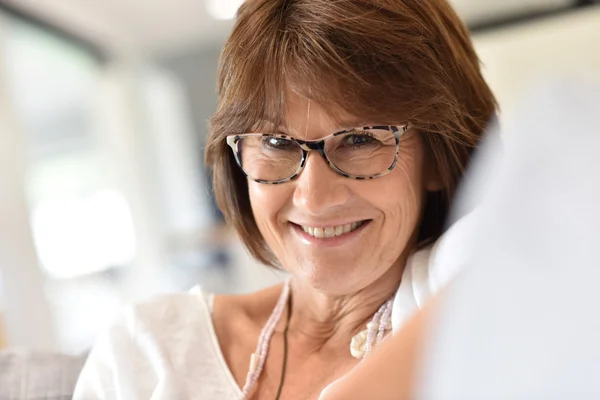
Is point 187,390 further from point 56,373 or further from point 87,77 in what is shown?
point 87,77

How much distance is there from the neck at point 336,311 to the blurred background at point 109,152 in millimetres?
1806

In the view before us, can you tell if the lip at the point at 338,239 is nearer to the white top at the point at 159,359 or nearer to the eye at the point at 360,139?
the eye at the point at 360,139

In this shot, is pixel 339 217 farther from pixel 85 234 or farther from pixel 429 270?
pixel 85 234

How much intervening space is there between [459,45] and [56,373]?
0.91 m

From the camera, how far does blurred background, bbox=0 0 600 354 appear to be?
2.95 meters

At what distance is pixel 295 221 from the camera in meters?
0.96

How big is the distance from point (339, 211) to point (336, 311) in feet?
0.77

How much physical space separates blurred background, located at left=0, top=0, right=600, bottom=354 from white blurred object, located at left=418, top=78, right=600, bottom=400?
2.47m

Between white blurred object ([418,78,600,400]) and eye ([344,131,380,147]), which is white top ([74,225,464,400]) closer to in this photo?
eye ([344,131,380,147])

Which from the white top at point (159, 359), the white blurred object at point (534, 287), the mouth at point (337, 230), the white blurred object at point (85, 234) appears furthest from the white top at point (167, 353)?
the white blurred object at point (85, 234)

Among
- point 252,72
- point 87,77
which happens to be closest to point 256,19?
point 252,72

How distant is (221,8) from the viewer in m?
4.00

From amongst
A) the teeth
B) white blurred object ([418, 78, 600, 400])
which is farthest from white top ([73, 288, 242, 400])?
white blurred object ([418, 78, 600, 400])

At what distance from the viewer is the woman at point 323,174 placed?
0.87 m
